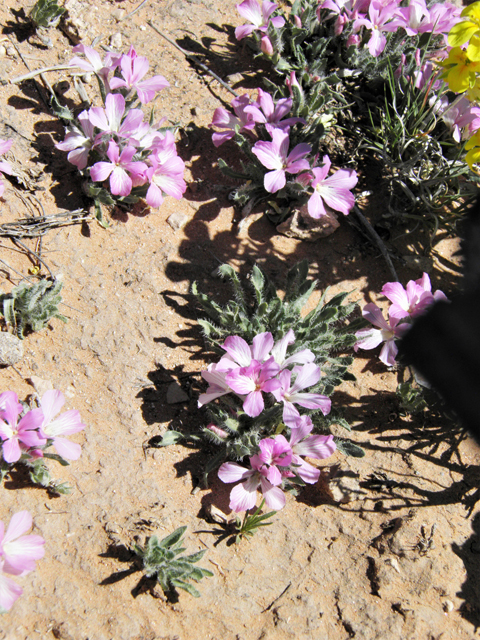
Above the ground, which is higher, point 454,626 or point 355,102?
point 355,102

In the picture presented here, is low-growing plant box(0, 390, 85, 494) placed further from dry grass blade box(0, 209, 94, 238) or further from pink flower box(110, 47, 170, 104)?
pink flower box(110, 47, 170, 104)

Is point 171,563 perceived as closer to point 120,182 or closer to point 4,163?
point 120,182

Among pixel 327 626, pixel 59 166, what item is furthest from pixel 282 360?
pixel 59 166

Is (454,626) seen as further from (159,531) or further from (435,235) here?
(435,235)

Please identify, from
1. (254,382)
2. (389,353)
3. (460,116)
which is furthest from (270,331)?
(460,116)

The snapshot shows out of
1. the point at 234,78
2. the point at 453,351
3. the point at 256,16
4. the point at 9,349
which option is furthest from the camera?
the point at 234,78

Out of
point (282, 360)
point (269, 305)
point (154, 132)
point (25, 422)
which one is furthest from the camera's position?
point (154, 132)

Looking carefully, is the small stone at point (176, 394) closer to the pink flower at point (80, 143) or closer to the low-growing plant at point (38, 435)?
the low-growing plant at point (38, 435)
